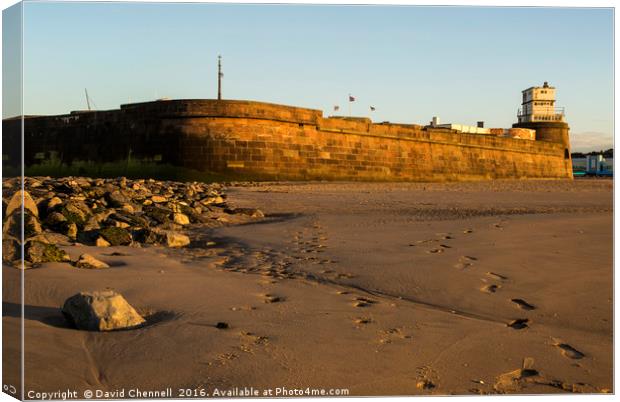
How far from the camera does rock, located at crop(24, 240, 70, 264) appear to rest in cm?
397

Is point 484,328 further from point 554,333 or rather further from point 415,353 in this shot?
point 415,353

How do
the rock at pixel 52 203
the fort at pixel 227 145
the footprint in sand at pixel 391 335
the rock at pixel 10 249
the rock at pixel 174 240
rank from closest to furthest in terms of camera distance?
the rock at pixel 10 249
the footprint in sand at pixel 391 335
the rock at pixel 174 240
the rock at pixel 52 203
the fort at pixel 227 145

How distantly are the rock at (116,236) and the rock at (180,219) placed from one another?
1.79m

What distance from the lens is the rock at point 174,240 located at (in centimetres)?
584

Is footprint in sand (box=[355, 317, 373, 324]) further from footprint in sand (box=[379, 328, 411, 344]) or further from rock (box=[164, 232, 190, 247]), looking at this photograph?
rock (box=[164, 232, 190, 247])

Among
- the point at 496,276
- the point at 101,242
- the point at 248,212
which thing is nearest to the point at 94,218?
the point at 101,242

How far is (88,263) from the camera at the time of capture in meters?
4.26

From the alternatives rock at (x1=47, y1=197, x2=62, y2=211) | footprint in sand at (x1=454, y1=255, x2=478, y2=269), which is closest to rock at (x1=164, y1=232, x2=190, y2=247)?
rock at (x1=47, y1=197, x2=62, y2=211)

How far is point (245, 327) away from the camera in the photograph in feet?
9.29

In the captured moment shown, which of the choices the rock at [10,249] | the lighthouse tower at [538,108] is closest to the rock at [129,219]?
the rock at [10,249]

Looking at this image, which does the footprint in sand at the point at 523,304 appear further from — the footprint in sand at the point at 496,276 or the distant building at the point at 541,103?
the distant building at the point at 541,103

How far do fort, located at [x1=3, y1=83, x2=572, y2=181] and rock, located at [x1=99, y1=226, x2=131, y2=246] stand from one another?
12752 millimetres

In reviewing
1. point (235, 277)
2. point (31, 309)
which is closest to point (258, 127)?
point (235, 277)

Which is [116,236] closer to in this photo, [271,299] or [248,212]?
[271,299]
